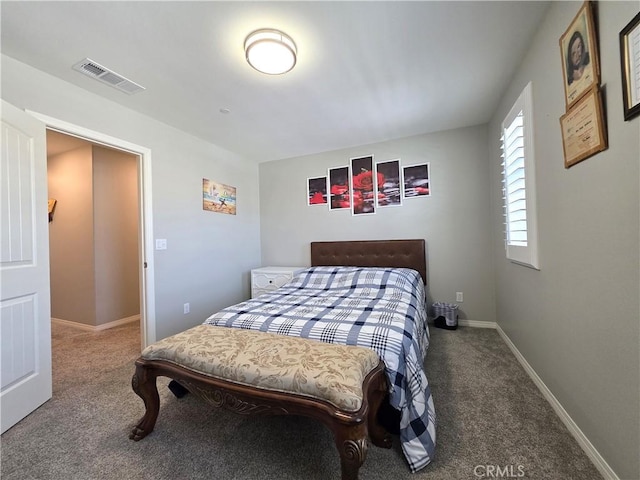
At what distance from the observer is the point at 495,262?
9.53 feet

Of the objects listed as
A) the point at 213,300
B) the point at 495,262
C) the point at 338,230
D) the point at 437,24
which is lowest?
the point at 213,300

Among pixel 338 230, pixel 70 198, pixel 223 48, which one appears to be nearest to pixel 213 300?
pixel 338 230

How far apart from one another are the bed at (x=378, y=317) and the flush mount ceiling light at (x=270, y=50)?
1.73 metres

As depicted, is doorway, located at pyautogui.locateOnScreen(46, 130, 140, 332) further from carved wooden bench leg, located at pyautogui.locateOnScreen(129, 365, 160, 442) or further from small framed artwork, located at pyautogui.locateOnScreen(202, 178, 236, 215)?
carved wooden bench leg, located at pyautogui.locateOnScreen(129, 365, 160, 442)

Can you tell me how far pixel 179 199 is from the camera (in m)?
2.90

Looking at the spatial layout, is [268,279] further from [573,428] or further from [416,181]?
[573,428]

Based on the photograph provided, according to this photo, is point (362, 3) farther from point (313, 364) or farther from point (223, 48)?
point (313, 364)

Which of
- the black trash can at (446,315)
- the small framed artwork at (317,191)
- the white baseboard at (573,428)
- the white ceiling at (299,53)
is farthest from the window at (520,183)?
the small framed artwork at (317,191)

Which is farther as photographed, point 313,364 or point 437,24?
point 437,24

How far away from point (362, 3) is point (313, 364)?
1926mm

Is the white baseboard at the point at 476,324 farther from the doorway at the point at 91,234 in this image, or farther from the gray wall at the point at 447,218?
the doorway at the point at 91,234

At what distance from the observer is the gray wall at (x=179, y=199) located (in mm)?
1964

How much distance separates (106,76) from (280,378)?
2.53 m

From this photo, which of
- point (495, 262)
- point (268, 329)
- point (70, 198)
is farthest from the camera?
point (70, 198)
